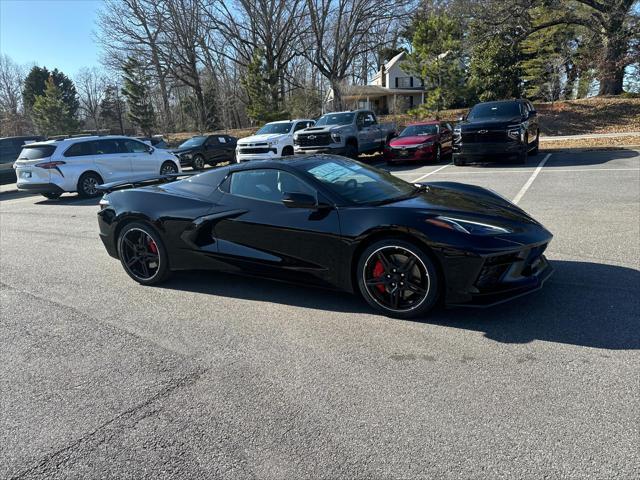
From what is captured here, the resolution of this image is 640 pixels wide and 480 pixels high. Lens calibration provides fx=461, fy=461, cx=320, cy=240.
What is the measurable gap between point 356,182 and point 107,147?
12003 millimetres

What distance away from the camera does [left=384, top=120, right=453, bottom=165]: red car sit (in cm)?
1589

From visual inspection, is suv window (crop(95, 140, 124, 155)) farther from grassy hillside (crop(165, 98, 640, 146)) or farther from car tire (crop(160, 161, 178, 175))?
grassy hillside (crop(165, 98, 640, 146))

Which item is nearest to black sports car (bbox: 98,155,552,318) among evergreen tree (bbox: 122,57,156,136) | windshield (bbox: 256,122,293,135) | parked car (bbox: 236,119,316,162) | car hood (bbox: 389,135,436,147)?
car hood (bbox: 389,135,436,147)

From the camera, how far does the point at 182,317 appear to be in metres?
4.33

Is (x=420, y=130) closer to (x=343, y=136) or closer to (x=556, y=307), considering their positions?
(x=343, y=136)

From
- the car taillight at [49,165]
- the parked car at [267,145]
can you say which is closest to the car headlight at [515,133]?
the parked car at [267,145]

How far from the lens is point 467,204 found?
13.9 ft

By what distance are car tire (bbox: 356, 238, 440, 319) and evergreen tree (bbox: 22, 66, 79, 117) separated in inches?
2606

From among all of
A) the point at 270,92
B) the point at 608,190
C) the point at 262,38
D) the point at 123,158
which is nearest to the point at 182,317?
the point at 608,190

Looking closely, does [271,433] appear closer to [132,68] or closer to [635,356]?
[635,356]

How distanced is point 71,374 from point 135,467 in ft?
4.37

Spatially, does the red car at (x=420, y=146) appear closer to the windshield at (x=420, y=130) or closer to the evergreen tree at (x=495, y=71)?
the windshield at (x=420, y=130)

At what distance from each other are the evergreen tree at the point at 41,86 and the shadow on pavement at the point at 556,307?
65250mm

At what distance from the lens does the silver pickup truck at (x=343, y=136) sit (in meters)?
16.1
